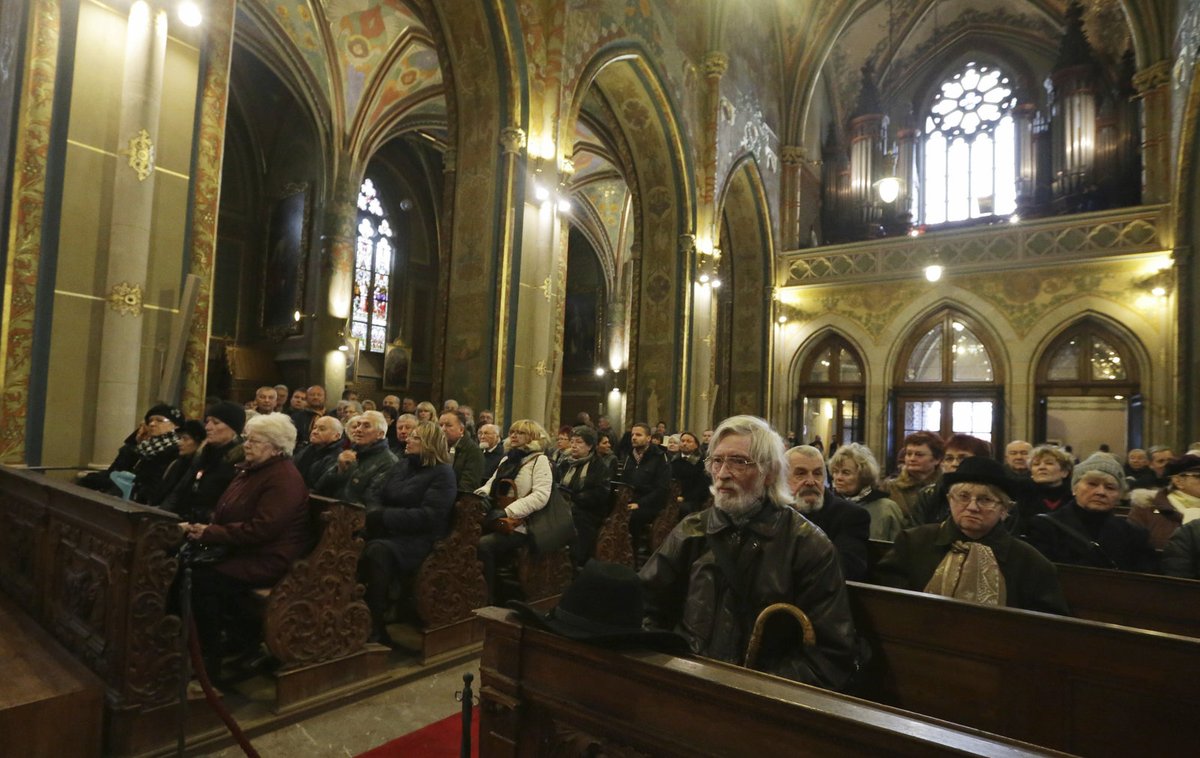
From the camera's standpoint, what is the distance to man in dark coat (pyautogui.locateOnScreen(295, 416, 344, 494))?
527 centimetres

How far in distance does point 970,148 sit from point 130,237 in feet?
64.4

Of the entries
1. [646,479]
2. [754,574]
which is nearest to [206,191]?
[646,479]

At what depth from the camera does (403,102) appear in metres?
15.2

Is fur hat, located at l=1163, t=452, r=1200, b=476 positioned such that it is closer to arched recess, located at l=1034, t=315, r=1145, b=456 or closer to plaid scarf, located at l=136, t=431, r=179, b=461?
plaid scarf, located at l=136, t=431, r=179, b=461

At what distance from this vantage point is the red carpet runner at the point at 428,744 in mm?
3176

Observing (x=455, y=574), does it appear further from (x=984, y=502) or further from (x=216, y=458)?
(x=984, y=502)

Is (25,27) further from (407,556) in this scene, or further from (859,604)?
(859,604)

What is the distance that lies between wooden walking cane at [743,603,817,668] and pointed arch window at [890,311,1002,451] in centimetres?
1406

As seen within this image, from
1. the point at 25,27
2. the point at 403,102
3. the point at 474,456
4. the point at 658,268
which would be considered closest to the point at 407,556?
the point at 474,456

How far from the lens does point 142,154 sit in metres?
5.26

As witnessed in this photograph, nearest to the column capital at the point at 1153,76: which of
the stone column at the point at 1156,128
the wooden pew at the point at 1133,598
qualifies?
the stone column at the point at 1156,128

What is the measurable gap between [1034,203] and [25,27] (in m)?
18.6

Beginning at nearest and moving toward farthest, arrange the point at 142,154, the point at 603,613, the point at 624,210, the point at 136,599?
the point at 603,613 → the point at 136,599 → the point at 142,154 → the point at 624,210

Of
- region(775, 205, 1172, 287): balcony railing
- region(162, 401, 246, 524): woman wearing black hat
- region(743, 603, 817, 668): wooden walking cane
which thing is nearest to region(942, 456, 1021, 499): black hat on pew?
region(743, 603, 817, 668): wooden walking cane
